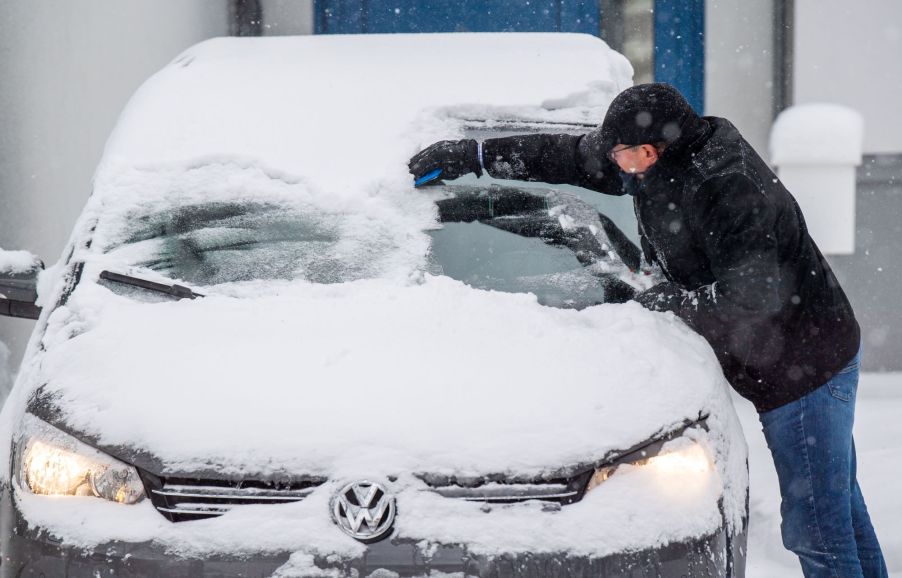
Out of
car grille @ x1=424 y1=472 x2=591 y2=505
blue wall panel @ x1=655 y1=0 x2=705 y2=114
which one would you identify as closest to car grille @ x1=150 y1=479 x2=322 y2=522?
car grille @ x1=424 y1=472 x2=591 y2=505

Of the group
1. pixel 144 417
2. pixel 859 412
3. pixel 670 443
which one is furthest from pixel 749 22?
pixel 144 417

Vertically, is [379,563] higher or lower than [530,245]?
lower

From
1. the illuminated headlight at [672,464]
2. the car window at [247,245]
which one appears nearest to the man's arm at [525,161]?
the car window at [247,245]

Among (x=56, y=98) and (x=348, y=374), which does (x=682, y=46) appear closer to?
(x=56, y=98)

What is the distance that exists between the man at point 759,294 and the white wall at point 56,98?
12.3ft

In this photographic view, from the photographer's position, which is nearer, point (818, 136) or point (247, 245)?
point (247, 245)

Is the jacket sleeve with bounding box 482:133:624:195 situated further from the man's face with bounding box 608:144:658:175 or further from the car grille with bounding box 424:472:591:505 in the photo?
the car grille with bounding box 424:472:591:505

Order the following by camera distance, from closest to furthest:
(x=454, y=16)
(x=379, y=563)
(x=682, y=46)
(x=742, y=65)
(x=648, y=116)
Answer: (x=379, y=563) → (x=648, y=116) → (x=742, y=65) → (x=682, y=46) → (x=454, y=16)

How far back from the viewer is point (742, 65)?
7.10 meters

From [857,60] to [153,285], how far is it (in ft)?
18.5

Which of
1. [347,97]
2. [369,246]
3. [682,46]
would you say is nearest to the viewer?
[369,246]

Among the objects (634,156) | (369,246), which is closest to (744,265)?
(634,156)

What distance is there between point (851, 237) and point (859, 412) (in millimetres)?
1336

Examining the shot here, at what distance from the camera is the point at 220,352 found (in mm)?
2359
